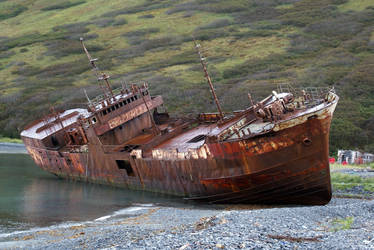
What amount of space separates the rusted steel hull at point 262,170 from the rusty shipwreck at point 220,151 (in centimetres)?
4

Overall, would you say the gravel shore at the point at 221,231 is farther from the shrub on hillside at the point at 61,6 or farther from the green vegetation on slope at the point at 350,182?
the shrub on hillside at the point at 61,6

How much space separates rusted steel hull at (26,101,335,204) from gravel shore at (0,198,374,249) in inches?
33.5

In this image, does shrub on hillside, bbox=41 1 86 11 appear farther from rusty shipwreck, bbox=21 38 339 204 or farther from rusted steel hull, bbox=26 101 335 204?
rusted steel hull, bbox=26 101 335 204

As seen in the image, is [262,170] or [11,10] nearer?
[262,170]

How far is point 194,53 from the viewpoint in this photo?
67.1 meters

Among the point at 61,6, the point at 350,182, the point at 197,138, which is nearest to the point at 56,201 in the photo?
the point at 197,138

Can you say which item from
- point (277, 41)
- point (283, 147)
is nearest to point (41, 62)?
point (277, 41)

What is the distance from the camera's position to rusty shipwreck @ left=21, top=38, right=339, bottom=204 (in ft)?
66.9

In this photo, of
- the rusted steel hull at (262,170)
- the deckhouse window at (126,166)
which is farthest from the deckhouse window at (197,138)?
the deckhouse window at (126,166)

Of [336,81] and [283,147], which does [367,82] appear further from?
[283,147]

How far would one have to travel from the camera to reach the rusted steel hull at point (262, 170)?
2025cm

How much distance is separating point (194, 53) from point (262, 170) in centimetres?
4743

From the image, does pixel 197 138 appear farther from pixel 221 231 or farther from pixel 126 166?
pixel 221 231

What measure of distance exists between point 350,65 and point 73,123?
28.8 metres
